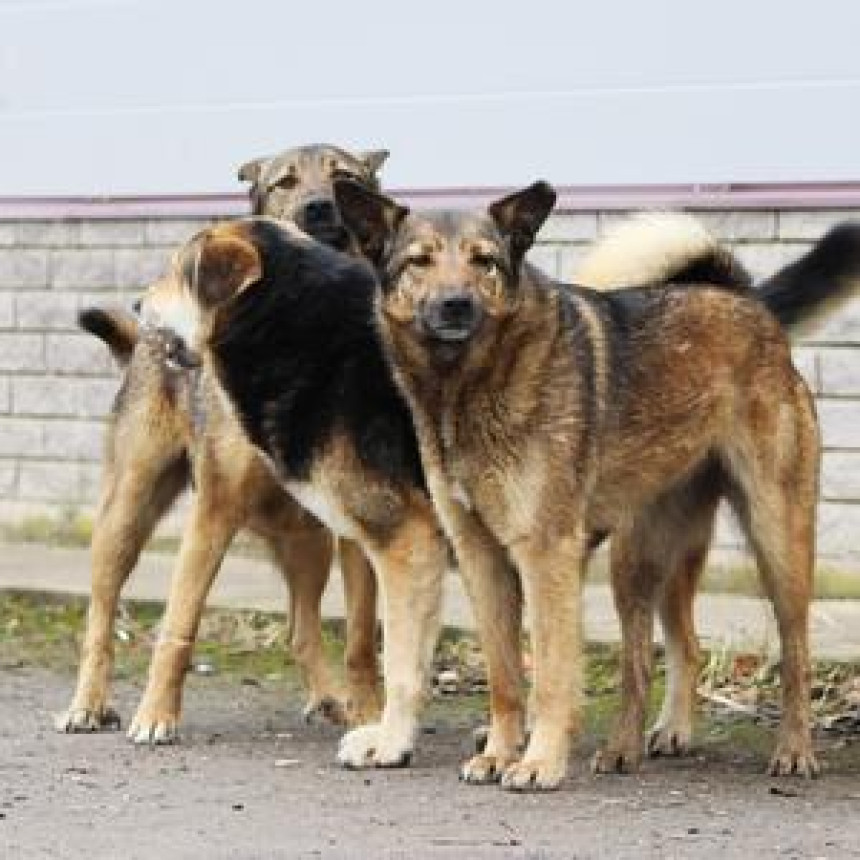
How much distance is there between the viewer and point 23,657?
35.0 ft

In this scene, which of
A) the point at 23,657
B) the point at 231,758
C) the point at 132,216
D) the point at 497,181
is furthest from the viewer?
the point at 132,216

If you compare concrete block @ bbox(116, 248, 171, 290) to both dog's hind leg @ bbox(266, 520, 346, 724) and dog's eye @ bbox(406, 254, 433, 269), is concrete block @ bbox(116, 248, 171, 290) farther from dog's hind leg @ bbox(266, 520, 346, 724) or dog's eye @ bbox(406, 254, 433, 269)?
dog's eye @ bbox(406, 254, 433, 269)

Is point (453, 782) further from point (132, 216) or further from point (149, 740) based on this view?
point (132, 216)

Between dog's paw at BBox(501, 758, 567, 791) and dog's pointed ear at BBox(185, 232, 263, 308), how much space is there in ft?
5.74

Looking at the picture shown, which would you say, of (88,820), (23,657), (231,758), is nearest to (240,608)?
(23,657)

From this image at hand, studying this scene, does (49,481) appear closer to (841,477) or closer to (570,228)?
(570,228)

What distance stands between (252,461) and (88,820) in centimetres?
169

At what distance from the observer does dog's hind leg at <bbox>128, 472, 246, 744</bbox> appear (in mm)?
8516

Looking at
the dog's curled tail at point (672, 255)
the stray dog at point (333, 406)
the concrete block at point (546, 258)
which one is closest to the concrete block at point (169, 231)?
the concrete block at point (546, 258)

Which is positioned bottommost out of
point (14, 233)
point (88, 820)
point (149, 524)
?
point (88, 820)

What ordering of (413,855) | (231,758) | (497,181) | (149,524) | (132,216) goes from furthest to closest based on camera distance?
(132,216), (497,181), (149,524), (231,758), (413,855)

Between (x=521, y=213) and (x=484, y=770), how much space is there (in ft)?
5.28

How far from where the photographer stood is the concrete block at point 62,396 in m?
12.9

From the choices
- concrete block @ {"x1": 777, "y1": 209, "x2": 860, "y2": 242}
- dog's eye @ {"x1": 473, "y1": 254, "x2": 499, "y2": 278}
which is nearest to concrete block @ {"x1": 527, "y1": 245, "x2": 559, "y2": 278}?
concrete block @ {"x1": 777, "y1": 209, "x2": 860, "y2": 242}
